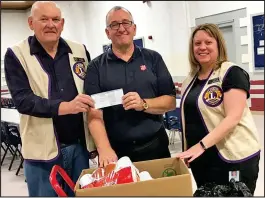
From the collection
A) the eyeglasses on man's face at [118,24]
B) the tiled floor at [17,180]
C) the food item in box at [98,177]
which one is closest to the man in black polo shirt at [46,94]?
the eyeglasses on man's face at [118,24]

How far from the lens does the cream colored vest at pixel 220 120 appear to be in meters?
1.46

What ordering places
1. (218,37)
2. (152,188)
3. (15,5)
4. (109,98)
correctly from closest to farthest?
(152,188) < (109,98) < (218,37) < (15,5)

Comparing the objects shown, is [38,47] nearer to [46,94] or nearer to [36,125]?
[46,94]

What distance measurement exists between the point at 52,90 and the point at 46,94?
0.04 metres

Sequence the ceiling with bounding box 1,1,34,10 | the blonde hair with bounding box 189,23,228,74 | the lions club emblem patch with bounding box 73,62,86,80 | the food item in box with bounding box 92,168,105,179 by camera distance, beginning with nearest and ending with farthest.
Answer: the food item in box with bounding box 92,168,105,179
the blonde hair with bounding box 189,23,228,74
the lions club emblem patch with bounding box 73,62,86,80
the ceiling with bounding box 1,1,34,10

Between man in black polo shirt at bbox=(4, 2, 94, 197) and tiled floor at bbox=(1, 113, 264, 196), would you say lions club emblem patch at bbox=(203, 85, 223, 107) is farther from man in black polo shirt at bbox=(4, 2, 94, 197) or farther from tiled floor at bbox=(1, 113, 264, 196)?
tiled floor at bbox=(1, 113, 264, 196)

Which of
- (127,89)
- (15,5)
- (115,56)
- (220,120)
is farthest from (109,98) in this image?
(15,5)

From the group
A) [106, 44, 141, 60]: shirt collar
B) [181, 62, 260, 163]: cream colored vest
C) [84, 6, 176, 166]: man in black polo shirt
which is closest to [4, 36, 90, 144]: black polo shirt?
[84, 6, 176, 166]: man in black polo shirt

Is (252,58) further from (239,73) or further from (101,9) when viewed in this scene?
(101,9)

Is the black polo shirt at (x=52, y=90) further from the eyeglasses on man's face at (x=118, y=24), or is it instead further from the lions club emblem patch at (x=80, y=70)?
the eyeglasses on man's face at (x=118, y=24)

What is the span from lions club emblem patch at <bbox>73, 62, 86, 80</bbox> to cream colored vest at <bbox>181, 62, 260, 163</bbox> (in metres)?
0.66

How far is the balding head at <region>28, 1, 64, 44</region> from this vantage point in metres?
1.53

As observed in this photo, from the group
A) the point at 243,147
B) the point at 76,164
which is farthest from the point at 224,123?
the point at 76,164

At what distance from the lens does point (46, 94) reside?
60.7 inches
